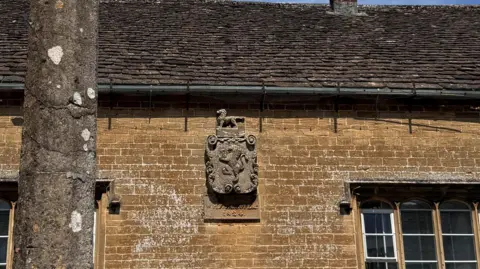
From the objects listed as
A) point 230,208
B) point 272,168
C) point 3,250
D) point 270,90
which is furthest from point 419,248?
point 3,250

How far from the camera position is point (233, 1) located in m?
12.7

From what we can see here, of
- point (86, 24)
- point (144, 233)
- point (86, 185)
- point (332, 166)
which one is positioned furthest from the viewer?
point (332, 166)

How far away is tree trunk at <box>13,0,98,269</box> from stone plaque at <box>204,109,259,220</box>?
4837mm

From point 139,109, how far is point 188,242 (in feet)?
6.54

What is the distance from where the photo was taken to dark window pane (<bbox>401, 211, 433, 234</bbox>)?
859 cm

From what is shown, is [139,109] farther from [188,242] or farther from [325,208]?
[325,208]

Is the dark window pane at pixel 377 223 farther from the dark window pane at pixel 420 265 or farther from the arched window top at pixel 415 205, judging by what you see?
the dark window pane at pixel 420 265

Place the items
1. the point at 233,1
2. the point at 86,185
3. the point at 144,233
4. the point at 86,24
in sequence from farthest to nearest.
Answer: the point at 233,1 → the point at 144,233 → the point at 86,24 → the point at 86,185

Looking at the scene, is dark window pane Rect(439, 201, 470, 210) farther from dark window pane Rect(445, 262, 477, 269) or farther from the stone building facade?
dark window pane Rect(445, 262, 477, 269)

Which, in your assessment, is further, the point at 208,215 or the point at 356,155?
the point at 356,155

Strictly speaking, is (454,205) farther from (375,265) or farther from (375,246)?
(375,265)

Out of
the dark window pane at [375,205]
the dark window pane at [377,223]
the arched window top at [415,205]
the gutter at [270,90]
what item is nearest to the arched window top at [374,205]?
the dark window pane at [375,205]

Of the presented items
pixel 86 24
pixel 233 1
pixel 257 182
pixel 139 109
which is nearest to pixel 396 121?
pixel 257 182

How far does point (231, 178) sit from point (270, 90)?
1382 millimetres
